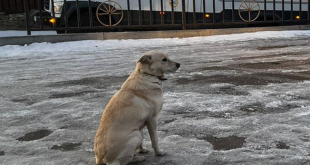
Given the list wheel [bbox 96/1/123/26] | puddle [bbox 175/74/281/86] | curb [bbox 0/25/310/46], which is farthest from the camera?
wheel [bbox 96/1/123/26]

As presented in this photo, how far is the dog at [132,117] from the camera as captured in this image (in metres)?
2.79

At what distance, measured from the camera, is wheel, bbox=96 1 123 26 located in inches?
484

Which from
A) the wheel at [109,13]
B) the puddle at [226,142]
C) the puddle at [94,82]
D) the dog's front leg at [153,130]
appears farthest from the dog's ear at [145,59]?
the wheel at [109,13]

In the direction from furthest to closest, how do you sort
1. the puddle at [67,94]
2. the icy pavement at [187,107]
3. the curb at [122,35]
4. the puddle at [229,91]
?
the curb at [122,35] → the puddle at [67,94] → the puddle at [229,91] → the icy pavement at [187,107]

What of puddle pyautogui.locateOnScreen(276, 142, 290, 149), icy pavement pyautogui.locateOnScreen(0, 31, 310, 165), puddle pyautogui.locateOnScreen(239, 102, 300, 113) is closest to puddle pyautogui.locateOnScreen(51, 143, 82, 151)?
icy pavement pyautogui.locateOnScreen(0, 31, 310, 165)

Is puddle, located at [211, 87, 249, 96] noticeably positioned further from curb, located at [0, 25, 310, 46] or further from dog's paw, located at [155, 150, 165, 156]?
curb, located at [0, 25, 310, 46]

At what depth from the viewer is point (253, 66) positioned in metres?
7.25

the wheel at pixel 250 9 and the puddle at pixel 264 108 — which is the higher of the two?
the wheel at pixel 250 9

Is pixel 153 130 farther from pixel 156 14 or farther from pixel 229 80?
pixel 156 14

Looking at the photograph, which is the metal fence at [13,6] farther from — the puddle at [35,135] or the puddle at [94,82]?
the puddle at [35,135]

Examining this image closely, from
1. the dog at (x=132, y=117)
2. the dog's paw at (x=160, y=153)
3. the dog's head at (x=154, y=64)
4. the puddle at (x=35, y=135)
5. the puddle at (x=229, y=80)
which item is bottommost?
the puddle at (x=35, y=135)

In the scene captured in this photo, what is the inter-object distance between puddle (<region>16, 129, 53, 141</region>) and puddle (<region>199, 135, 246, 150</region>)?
4.92ft

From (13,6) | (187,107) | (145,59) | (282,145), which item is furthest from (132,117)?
(13,6)

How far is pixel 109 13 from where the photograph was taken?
12.2 metres
